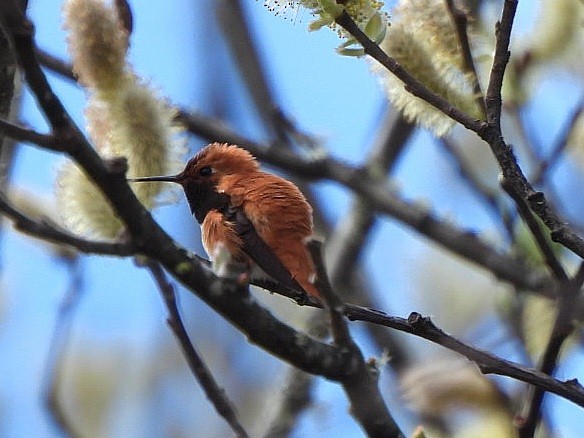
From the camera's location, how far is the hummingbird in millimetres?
2361

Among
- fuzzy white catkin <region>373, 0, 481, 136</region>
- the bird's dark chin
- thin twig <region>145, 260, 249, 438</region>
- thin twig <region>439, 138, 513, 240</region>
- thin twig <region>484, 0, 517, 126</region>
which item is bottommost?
thin twig <region>145, 260, 249, 438</region>

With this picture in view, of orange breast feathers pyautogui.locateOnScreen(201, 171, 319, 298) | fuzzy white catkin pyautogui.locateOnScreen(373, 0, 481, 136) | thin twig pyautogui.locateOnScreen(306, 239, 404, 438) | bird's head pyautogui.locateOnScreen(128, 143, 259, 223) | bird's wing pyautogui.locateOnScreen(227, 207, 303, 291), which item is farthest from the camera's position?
bird's head pyautogui.locateOnScreen(128, 143, 259, 223)

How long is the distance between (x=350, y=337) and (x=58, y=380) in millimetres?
1049

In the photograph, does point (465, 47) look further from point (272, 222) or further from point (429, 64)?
point (272, 222)

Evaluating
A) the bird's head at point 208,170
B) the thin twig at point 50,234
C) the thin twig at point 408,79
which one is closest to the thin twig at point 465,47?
the thin twig at point 408,79

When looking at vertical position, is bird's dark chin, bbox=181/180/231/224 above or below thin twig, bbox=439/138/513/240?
below

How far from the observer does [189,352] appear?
1.72 meters

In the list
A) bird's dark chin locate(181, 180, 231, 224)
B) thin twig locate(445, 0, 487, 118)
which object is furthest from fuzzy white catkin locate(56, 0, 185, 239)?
bird's dark chin locate(181, 180, 231, 224)

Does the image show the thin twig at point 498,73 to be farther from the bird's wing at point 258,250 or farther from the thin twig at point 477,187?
the thin twig at point 477,187

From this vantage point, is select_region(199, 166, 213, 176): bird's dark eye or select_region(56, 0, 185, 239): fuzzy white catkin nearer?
select_region(56, 0, 185, 239): fuzzy white catkin

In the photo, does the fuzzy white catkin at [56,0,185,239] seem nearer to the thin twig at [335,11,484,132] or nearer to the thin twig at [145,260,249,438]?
the thin twig at [145,260,249,438]

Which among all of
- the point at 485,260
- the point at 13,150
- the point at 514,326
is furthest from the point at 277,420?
the point at 13,150

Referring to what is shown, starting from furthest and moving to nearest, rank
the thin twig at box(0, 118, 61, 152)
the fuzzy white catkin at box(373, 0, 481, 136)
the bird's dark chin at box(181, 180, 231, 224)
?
the bird's dark chin at box(181, 180, 231, 224)
the fuzzy white catkin at box(373, 0, 481, 136)
the thin twig at box(0, 118, 61, 152)

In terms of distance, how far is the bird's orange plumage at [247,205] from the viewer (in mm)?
2395
